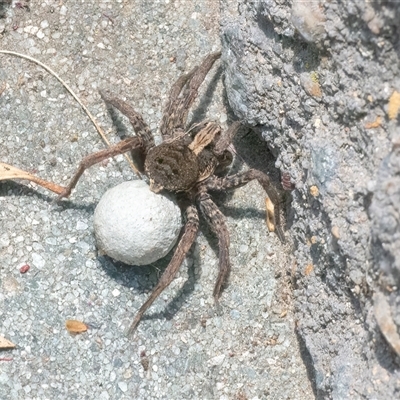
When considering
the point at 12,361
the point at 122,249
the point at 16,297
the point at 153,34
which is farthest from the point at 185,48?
the point at 12,361

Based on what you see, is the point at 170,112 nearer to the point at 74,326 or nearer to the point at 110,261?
the point at 110,261

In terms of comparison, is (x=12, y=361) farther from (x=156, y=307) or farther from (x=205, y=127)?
(x=205, y=127)

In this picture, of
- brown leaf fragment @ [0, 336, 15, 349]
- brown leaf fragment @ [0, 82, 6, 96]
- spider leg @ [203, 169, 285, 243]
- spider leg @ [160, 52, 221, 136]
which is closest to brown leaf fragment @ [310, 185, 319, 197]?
spider leg @ [203, 169, 285, 243]

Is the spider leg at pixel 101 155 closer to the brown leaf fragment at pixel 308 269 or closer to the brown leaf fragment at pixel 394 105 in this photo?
the brown leaf fragment at pixel 308 269

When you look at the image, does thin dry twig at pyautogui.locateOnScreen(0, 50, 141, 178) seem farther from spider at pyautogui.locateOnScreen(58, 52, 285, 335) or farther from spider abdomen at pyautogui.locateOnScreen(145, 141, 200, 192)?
spider abdomen at pyautogui.locateOnScreen(145, 141, 200, 192)

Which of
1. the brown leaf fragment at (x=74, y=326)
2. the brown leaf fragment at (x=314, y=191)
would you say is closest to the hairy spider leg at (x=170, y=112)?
the brown leaf fragment at (x=314, y=191)

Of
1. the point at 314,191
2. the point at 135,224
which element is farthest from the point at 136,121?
the point at 314,191
